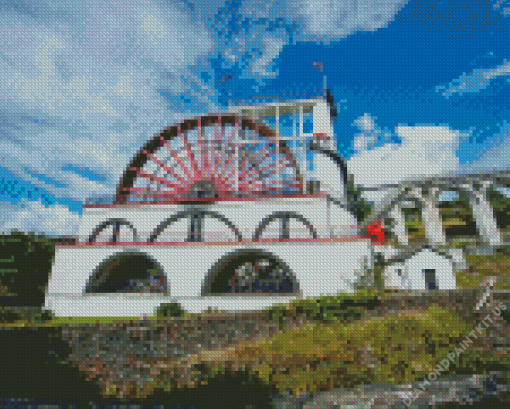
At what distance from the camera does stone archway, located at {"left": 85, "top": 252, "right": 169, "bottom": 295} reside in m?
17.0

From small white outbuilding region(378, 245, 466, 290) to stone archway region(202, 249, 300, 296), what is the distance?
4.45 m

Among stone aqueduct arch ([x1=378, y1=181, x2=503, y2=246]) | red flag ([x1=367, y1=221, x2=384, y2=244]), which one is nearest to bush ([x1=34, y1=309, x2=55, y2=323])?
red flag ([x1=367, y1=221, x2=384, y2=244])

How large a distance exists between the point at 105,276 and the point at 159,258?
11.6 feet

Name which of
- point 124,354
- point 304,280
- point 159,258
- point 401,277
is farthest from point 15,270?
point 401,277

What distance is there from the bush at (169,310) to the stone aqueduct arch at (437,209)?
1329cm

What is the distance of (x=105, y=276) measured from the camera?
17688 mm

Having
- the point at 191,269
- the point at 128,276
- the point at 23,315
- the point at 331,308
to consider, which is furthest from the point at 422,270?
the point at 23,315

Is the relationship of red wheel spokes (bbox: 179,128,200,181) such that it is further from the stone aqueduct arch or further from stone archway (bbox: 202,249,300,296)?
the stone aqueduct arch

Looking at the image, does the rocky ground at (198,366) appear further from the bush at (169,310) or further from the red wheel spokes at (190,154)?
the red wheel spokes at (190,154)

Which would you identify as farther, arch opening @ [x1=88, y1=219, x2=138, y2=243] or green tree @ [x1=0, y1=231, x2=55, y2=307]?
Answer: arch opening @ [x1=88, y1=219, x2=138, y2=243]

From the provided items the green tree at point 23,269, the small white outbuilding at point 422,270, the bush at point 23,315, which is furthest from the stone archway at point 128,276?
the small white outbuilding at point 422,270

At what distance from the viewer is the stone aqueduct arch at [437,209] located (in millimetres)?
19203

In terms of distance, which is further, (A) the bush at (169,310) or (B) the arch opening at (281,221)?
(B) the arch opening at (281,221)

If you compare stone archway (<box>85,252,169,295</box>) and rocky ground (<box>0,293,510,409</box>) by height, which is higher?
stone archway (<box>85,252,169,295</box>)
